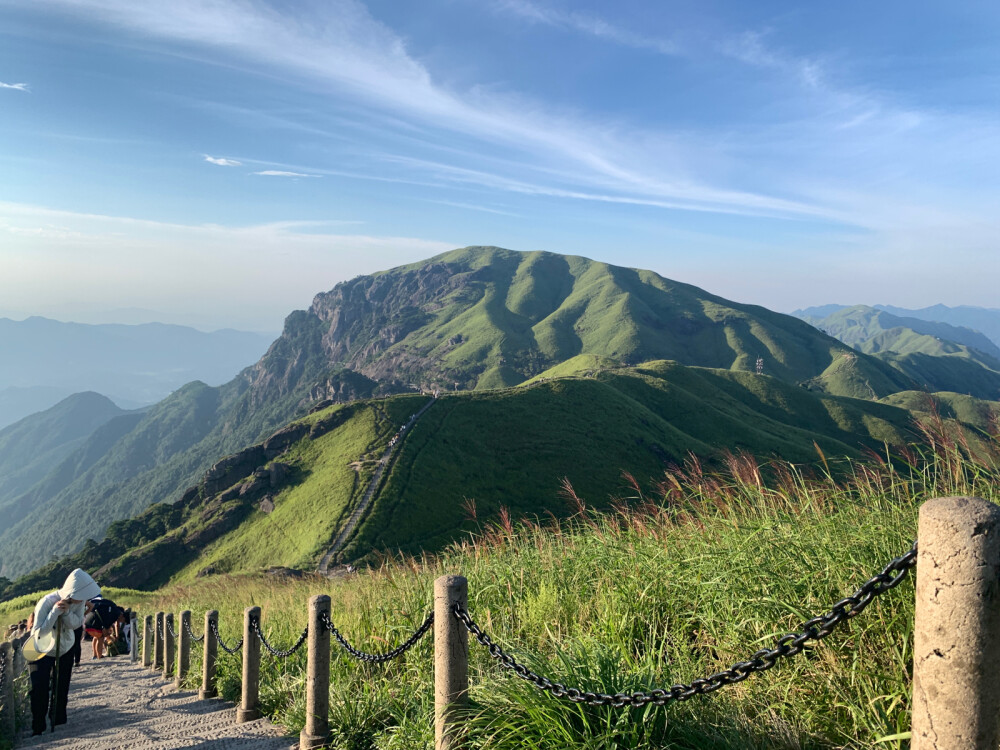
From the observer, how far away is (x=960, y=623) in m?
2.16

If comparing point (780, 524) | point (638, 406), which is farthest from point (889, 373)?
point (780, 524)

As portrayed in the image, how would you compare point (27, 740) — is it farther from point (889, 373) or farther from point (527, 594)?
point (889, 373)

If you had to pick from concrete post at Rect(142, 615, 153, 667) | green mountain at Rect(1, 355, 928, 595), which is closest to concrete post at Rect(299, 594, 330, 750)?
concrete post at Rect(142, 615, 153, 667)

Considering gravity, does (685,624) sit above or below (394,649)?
above

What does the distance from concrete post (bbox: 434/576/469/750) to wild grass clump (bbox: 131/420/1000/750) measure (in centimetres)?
13

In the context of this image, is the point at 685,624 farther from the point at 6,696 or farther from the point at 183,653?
the point at 6,696

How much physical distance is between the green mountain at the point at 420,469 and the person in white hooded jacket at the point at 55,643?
53.7m

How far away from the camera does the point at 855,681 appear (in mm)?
Result: 3549

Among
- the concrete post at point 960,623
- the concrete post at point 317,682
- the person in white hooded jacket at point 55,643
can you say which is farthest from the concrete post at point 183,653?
the concrete post at point 960,623

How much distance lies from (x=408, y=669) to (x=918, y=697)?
412 cm

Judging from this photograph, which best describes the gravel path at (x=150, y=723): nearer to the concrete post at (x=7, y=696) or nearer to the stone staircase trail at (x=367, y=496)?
the concrete post at (x=7, y=696)

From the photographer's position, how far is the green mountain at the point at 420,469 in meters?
68.0

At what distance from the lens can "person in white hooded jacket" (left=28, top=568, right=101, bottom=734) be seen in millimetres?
7699

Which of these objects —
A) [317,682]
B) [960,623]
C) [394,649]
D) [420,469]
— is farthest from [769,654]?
[420,469]
